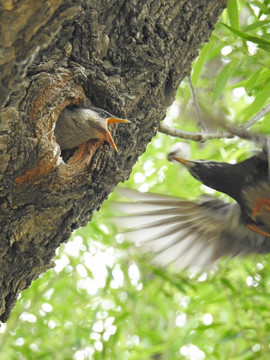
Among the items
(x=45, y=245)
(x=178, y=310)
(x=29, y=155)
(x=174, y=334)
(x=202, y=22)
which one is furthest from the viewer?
(x=178, y=310)

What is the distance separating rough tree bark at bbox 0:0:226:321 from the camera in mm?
1169

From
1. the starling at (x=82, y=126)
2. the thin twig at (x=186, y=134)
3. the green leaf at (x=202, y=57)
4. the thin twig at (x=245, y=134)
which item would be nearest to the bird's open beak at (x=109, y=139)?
the starling at (x=82, y=126)

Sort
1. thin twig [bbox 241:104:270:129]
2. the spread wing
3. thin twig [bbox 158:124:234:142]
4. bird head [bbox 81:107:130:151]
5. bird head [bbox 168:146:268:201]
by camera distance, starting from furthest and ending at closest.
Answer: the spread wing
bird head [bbox 168:146:268:201]
thin twig [bbox 241:104:270:129]
thin twig [bbox 158:124:234:142]
bird head [bbox 81:107:130:151]

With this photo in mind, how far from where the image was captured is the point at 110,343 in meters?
2.40

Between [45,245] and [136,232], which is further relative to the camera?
[136,232]

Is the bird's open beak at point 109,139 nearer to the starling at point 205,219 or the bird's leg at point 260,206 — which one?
the starling at point 205,219

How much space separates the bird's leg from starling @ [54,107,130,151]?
0.74 m

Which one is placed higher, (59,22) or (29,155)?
(59,22)

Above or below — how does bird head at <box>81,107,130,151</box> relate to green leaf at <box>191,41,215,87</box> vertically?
above

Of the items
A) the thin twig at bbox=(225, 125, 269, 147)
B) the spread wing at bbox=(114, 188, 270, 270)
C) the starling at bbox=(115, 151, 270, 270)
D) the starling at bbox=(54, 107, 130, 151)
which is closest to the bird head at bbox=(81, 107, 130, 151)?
the starling at bbox=(54, 107, 130, 151)

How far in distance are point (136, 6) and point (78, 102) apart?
274mm

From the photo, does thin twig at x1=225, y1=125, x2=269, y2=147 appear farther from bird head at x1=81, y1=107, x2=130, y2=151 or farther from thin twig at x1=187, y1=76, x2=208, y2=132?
bird head at x1=81, y1=107, x2=130, y2=151

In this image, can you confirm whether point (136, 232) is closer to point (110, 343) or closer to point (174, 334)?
point (110, 343)

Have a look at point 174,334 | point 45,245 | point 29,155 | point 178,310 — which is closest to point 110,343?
point 174,334
